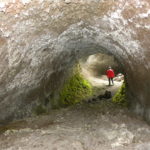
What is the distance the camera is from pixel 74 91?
380 inches

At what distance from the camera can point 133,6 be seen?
3580 mm

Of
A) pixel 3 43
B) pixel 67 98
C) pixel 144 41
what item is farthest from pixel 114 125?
pixel 67 98

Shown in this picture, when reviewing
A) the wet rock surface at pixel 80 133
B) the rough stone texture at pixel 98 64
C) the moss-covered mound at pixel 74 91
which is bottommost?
the wet rock surface at pixel 80 133

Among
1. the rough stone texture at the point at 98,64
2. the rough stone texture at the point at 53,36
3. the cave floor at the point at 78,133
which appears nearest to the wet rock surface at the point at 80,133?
the cave floor at the point at 78,133

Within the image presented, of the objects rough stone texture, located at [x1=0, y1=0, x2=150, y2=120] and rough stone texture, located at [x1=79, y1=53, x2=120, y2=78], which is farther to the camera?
rough stone texture, located at [x1=79, y1=53, x2=120, y2=78]

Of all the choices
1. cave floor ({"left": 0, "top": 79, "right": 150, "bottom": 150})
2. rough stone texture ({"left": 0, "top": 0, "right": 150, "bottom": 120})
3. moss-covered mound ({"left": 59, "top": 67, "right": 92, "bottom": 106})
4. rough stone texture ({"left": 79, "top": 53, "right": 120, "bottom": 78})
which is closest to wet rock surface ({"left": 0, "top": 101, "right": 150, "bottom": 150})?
cave floor ({"left": 0, "top": 79, "right": 150, "bottom": 150})

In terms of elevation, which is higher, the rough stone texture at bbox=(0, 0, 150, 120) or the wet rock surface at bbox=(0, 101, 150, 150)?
the rough stone texture at bbox=(0, 0, 150, 120)

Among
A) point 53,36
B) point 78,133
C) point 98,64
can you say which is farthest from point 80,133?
point 98,64

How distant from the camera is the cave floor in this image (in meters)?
4.15

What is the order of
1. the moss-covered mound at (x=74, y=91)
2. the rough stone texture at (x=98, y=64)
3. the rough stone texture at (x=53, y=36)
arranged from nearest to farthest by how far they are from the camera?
1. the rough stone texture at (x=53, y=36)
2. the moss-covered mound at (x=74, y=91)
3. the rough stone texture at (x=98, y=64)

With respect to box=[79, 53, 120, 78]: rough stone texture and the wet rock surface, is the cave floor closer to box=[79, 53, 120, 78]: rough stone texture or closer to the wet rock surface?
the wet rock surface

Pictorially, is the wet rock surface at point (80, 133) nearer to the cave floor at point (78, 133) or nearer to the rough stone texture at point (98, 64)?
the cave floor at point (78, 133)

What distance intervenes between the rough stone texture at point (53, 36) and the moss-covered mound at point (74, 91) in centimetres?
277

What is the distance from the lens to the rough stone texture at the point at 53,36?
3648 millimetres
